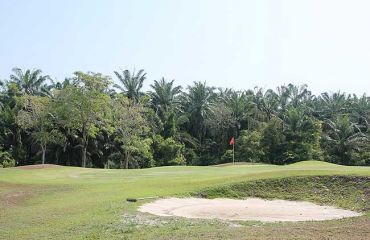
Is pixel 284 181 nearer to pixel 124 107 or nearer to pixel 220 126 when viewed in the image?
pixel 124 107

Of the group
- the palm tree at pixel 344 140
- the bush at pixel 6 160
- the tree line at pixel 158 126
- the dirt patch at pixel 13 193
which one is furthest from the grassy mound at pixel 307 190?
the bush at pixel 6 160

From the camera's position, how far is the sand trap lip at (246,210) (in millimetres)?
18703

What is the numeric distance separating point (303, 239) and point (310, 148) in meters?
55.1

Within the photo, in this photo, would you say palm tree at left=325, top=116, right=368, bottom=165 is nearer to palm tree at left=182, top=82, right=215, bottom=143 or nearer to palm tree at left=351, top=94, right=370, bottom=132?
palm tree at left=351, top=94, right=370, bottom=132

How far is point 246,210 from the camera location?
20.5 meters

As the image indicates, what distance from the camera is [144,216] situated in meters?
17.3

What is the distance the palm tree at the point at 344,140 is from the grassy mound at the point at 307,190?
4218 cm

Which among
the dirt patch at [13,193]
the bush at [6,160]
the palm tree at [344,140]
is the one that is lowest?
the dirt patch at [13,193]

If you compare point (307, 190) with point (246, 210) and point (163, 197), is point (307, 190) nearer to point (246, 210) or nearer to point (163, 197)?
point (246, 210)

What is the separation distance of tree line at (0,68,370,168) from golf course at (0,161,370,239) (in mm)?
28003

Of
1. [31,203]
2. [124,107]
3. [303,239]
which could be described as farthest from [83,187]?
[124,107]

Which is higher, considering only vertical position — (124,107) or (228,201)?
(124,107)

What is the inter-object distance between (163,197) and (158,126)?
4851 centimetres

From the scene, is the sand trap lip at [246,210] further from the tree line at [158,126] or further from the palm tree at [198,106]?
the palm tree at [198,106]
